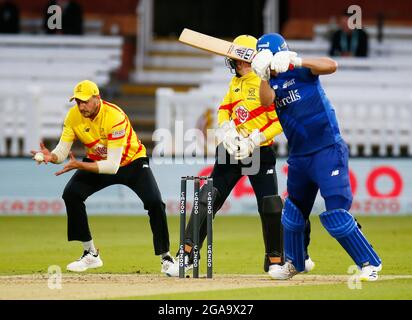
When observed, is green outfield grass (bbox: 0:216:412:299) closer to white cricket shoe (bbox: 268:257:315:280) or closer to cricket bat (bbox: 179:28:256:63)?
white cricket shoe (bbox: 268:257:315:280)

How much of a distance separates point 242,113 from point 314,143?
1.41 meters

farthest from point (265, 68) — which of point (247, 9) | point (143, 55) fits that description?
point (247, 9)

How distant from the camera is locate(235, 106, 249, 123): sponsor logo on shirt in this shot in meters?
11.7

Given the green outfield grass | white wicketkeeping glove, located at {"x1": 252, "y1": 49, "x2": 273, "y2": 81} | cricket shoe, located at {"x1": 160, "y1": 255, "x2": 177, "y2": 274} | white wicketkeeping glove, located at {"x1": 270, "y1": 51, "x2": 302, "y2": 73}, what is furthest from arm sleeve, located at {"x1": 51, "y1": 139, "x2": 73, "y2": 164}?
white wicketkeeping glove, located at {"x1": 270, "y1": 51, "x2": 302, "y2": 73}

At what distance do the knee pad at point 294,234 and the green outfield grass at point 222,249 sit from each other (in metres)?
0.57

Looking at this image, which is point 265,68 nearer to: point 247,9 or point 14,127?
point 14,127

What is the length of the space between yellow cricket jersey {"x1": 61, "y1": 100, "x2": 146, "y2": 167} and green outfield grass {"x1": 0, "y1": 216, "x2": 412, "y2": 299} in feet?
3.89

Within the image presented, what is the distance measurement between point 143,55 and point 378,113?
6.33 metres

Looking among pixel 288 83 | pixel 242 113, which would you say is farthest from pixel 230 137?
pixel 288 83

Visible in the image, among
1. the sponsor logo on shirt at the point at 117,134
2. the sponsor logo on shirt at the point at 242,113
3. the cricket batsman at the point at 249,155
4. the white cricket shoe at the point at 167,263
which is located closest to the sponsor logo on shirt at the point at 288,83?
the cricket batsman at the point at 249,155

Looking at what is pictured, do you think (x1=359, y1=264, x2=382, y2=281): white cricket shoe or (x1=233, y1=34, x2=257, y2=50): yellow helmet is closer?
(x1=359, y1=264, x2=382, y2=281): white cricket shoe

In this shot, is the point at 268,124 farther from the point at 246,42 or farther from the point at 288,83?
the point at 288,83

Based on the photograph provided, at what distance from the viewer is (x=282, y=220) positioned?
11.0 metres

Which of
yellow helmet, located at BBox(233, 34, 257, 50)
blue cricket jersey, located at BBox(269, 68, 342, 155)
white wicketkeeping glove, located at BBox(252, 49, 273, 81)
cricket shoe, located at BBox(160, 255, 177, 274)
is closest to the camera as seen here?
white wicketkeeping glove, located at BBox(252, 49, 273, 81)
